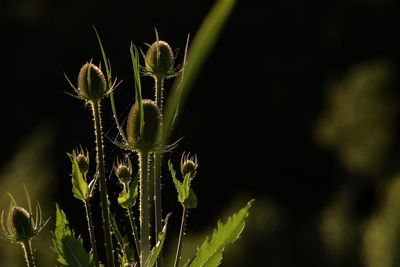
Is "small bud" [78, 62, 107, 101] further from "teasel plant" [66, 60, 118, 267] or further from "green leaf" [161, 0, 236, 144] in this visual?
"green leaf" [161, 0, 236, 144]

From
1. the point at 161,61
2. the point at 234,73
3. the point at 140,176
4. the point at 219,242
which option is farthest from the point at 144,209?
the point at 234,73

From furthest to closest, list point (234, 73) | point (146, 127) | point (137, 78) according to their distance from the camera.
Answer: point (234, 73) < point (146, 127) < point (137, 78)

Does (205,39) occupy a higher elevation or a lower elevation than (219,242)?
higher

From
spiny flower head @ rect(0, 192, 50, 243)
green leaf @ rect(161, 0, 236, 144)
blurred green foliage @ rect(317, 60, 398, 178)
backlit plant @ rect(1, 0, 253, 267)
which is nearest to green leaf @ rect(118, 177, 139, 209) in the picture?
backlit plant @ rect(1, 0, 253, 267)

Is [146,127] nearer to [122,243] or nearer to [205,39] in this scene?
[122,243]

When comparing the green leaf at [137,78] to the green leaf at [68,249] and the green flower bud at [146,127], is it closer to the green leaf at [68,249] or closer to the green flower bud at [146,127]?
the green flower bud at [146,127]

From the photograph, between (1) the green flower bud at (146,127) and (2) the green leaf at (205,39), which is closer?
(2) the green leaf at (205,39)

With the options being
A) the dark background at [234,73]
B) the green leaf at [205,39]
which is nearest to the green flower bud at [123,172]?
the green leaf at [205,39]
